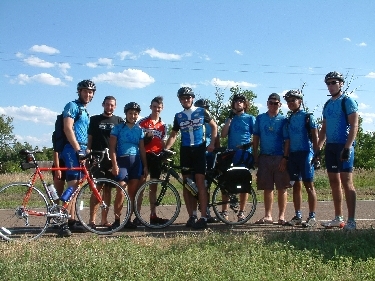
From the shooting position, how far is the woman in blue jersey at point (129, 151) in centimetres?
750

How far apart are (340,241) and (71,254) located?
3.09 meters

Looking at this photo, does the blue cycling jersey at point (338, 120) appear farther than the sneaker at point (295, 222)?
No

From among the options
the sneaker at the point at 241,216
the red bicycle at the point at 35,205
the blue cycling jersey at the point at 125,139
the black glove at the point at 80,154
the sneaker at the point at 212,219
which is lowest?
the sneaker at the point at 212,219

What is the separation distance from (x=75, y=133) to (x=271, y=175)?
315 cm

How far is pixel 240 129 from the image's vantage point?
822cm

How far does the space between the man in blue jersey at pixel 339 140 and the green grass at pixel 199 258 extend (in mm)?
908

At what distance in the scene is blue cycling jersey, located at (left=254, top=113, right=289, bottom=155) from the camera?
7.91 metres

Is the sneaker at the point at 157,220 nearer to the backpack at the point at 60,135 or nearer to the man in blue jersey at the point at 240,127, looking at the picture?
the man in blue jersey at the point at 240,127

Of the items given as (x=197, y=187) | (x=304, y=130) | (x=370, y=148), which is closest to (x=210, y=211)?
(x=197, y=187)

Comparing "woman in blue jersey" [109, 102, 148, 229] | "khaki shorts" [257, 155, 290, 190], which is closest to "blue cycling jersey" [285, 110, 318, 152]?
"khaki shorts" [257, 155, 290, 190]

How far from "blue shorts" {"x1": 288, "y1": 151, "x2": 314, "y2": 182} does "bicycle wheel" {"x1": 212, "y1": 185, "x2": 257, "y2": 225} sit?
759mm

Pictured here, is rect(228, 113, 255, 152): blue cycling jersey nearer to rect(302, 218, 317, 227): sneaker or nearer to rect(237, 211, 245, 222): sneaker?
rect(237, 211, 245, 222): sneaker

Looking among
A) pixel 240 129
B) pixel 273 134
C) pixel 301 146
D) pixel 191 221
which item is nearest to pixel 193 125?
pixel 240 129

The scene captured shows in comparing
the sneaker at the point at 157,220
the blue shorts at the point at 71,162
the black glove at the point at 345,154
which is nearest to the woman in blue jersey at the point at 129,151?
the sneaker at the point at 157,220
